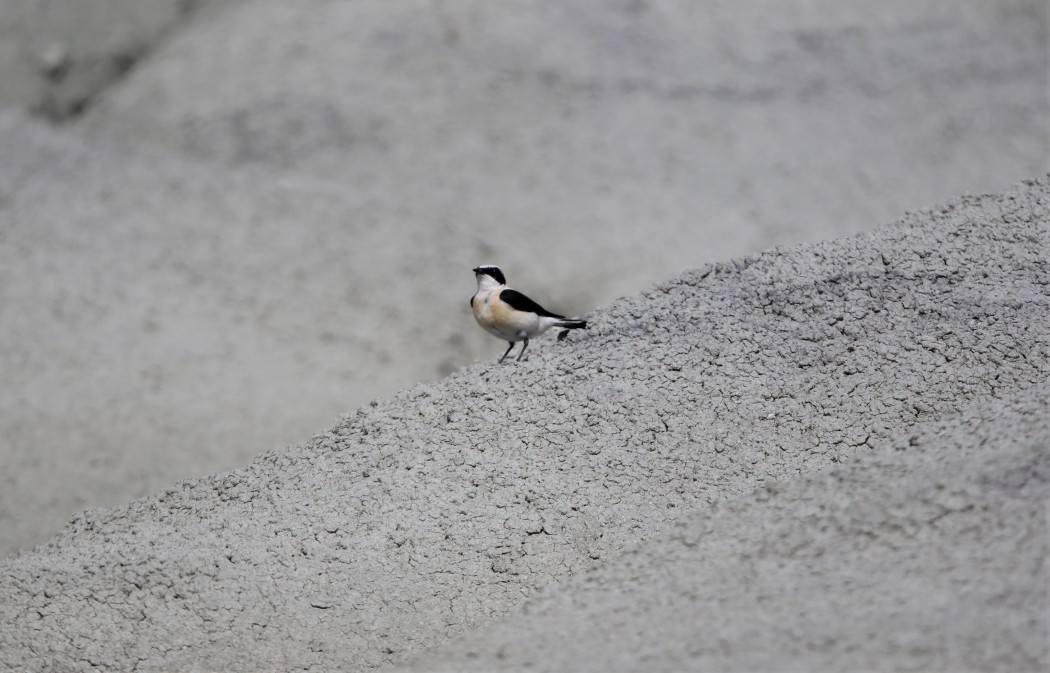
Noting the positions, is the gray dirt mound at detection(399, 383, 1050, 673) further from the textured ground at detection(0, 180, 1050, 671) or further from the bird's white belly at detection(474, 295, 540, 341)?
the bird's white belly at detection(474, 295, 540, 341)

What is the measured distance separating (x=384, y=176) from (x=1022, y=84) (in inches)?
354

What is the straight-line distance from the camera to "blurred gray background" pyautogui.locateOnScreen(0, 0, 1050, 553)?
33.7 feet

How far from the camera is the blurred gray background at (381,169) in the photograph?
10.3 meters

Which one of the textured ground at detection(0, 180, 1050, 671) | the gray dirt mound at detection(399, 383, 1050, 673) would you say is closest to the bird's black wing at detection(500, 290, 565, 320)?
the textured ground at detection(0, 180, 1050, 671)

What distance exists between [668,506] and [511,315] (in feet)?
4.57

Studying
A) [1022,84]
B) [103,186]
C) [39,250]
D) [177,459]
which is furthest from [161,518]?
[1022,84]

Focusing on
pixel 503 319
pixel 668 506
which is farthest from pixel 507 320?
pixel 668 506

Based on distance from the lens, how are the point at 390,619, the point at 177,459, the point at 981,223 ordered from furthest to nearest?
1. the point at 177,459
2. the point at 981,223
3. the point at 390,619

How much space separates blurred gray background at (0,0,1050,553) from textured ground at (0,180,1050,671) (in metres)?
4.11

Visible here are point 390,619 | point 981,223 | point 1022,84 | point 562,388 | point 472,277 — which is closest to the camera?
point 390,619

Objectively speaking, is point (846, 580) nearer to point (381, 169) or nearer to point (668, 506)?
point (668, 506)

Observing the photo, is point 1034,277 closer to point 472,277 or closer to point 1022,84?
point 472,277

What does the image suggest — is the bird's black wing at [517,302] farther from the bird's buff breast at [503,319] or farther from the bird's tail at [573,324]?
the bird's tail at [573,324]

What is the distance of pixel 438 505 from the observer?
201 inches
